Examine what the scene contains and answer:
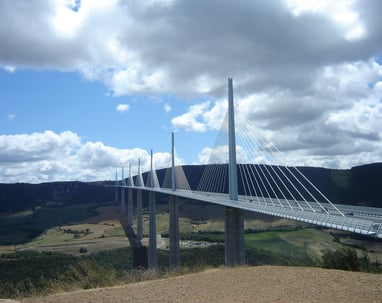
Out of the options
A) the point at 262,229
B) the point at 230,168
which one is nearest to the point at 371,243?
the point at 262,229

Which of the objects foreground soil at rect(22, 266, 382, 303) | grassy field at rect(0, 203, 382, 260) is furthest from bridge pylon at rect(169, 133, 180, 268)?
foreground soil at rect(22, 266, 382, 303)

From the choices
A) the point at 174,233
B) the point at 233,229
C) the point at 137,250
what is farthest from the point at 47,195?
the point at 233,229

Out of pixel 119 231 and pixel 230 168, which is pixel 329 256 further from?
pixel 119 231

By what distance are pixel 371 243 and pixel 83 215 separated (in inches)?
3667

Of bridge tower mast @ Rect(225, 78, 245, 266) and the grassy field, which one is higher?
bridge tower mast @ Rect(225, 78, 245, 266)

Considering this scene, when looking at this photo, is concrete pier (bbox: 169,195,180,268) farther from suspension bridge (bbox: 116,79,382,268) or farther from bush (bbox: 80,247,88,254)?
bush (bbox: 80,247,88,254)

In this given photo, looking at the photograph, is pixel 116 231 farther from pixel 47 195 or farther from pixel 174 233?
pixel 47 195

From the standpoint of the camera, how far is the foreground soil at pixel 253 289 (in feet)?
30.8

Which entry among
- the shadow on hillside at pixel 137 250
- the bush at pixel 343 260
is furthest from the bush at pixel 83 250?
the bush at pixel 343 260

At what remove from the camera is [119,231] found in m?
96.9

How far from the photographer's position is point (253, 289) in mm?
10258

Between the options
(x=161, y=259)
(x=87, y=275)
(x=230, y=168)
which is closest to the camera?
(x=87, y=275)

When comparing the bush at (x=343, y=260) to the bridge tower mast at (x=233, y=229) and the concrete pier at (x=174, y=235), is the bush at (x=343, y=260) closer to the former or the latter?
the bridge tower mast at (x=233, y=229)

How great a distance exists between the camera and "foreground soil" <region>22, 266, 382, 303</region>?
9.38 m
